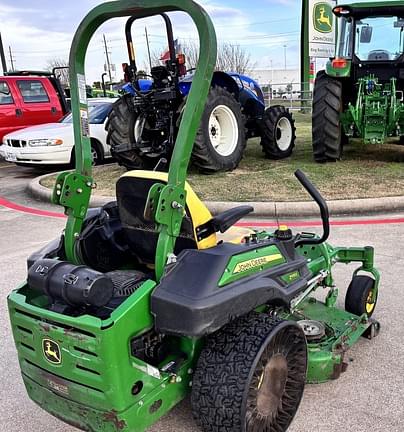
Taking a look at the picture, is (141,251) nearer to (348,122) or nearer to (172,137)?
(172,137)

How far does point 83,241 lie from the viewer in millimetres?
2764

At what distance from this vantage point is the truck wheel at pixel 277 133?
30.0 ft

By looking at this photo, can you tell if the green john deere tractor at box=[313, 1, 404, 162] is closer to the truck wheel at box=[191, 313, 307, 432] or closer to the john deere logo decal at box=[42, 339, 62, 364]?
the truck wheel at box=[191, 313, 307, 432]

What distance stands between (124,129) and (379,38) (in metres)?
4.67

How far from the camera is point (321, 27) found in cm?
2077

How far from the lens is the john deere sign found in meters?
20.2

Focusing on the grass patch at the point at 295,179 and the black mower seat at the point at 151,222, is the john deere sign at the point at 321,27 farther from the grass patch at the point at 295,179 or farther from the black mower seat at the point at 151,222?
the black mower seat at the point at 151,222

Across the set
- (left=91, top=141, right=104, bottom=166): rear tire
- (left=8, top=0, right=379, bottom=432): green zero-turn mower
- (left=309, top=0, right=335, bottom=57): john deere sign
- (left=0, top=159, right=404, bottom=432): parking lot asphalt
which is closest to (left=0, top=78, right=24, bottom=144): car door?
(left=91, top=141, right=104, bottom=166): rear tire

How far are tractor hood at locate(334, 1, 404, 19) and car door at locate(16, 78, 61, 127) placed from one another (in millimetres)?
6978

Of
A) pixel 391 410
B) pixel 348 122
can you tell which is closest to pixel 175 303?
pixel 391 410

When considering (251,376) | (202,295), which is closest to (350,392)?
(251,376)

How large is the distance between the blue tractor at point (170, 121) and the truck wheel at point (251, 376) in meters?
5.30

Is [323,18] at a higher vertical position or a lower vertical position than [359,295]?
higher

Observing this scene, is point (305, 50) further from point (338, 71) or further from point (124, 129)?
point (124, 129)
